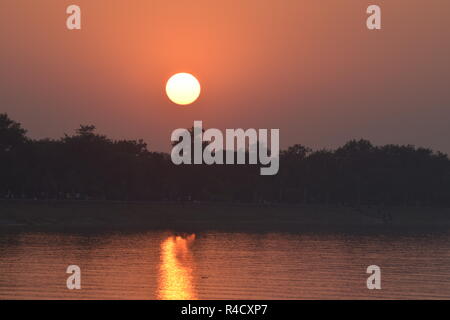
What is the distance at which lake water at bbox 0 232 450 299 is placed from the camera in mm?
43281

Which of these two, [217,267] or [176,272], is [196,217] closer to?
[217,267]

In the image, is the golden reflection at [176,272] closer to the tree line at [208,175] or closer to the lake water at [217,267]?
the lake water at [217,267]

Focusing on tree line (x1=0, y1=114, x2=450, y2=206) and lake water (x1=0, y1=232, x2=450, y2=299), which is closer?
lake water (x1=0, y1=232, x2=450, y2=299)

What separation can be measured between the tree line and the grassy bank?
660 inches

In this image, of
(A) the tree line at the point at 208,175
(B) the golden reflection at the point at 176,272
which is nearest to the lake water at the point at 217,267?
(B) the golden reflection at the point at 176,272

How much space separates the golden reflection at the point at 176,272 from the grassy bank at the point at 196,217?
27461 mm

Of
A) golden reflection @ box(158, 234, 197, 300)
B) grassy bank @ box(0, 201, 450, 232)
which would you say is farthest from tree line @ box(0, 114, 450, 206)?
golden reflection @ box(158, 234, 197, 300)

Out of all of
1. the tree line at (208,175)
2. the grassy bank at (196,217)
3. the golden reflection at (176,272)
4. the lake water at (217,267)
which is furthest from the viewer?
the tree line at (208,175)

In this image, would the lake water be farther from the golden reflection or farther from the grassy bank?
the grassy bank

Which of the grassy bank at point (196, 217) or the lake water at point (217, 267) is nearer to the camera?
the lake water at point (217, 267)

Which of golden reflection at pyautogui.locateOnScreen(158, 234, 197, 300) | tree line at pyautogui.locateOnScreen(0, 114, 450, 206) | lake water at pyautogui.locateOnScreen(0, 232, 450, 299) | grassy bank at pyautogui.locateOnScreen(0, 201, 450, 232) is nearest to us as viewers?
golden reflection at pyautogui.locateOnScreen(158, 234, 197, 300)

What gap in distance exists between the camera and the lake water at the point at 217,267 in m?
43.3

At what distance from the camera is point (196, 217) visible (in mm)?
121938
